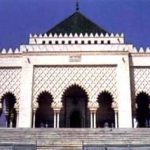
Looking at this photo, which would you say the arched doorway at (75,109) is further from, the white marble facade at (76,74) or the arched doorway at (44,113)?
the white marble facade at (76,74)

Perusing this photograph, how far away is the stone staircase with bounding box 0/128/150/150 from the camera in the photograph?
33.3ft

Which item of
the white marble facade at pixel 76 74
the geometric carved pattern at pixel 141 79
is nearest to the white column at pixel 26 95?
the white marble facade at pixel 76 74

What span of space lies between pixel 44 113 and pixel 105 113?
2.74m

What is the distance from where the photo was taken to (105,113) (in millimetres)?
17703

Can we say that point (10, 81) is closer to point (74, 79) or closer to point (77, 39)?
point (74, 79)

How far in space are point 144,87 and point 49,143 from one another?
7.70 meters

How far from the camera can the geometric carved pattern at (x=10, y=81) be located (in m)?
16.7

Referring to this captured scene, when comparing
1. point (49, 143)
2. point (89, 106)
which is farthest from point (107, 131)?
point (89, 106)

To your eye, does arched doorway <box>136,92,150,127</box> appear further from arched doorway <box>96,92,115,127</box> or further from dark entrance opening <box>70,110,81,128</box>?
dark entrance opening <box>70,110,81,128</box>

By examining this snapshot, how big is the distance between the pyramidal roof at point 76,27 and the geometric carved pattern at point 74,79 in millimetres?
3633

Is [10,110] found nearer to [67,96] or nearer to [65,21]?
[67,96]

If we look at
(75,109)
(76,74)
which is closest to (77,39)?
(76,74)

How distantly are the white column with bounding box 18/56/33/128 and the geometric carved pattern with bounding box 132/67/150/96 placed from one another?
441 centimetres

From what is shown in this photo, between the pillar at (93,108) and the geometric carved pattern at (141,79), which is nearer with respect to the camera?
the pillar at (93,108)
